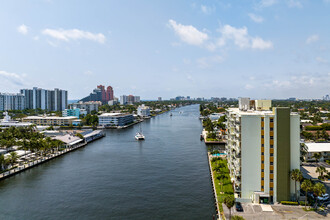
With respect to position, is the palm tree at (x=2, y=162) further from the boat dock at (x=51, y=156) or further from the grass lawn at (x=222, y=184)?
the grass lawn at (x=222, y=184)

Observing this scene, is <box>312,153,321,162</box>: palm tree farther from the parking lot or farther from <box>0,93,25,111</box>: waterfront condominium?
<box>0,93,25,111</box>: waterfront condominium

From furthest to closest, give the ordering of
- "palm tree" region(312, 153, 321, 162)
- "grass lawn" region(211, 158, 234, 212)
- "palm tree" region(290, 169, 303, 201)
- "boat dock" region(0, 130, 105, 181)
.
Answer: "palm tree" region(312, 153, 321, 162) → "boat dock" region(0, 130, 105, 181) → "grass lawn" region(211, 158, 234, 212) → "palm tree" region(290, 169, 303, 201)

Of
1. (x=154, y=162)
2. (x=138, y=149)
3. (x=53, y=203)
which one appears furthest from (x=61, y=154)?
(x=53, y=203)

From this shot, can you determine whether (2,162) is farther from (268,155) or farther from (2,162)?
(268,155)

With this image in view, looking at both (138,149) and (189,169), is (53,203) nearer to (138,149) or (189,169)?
(189,169)

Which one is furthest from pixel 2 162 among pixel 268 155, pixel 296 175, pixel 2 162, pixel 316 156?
pixel 316 156

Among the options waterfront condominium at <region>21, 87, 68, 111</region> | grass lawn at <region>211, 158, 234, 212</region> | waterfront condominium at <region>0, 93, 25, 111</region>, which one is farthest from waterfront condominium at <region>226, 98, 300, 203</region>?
waterfront condominium at <region>21, 87, 68, 111</region>
